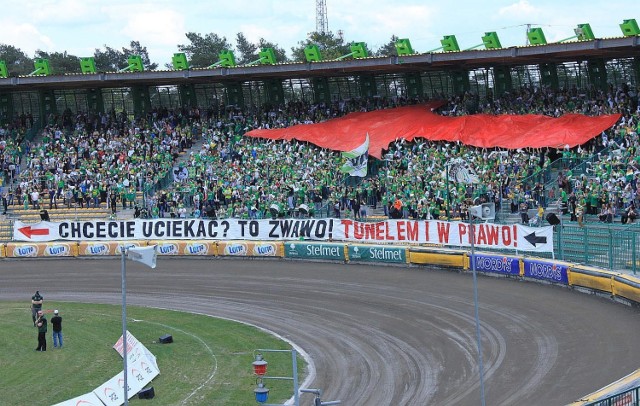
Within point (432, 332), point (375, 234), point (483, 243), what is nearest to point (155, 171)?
point (375, 234)

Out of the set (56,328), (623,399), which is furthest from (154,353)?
(623,399)

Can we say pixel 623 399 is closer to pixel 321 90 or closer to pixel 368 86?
pixel 368 86

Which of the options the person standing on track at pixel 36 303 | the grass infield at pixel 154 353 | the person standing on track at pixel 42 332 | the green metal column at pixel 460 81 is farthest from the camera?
the green metal column at pixel 460 81

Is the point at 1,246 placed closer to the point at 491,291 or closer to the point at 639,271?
the point at 491,291

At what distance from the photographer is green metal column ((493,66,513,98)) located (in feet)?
178

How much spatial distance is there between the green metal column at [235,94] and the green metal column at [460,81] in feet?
46.8

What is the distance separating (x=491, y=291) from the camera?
33.5 metres

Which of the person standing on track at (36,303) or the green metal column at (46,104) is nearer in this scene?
the person standing on track at (36,303)

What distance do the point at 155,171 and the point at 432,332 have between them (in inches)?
1189

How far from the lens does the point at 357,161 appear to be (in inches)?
1927

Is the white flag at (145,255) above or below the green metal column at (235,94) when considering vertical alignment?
below

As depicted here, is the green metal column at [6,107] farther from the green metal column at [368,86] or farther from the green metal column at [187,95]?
the green metal column at [368,86]

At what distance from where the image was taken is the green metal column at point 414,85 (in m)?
57.7

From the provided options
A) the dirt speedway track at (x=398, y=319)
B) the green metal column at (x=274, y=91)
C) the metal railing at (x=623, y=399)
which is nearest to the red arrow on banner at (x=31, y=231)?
the dirt speedway track at (x=398, y=319)
